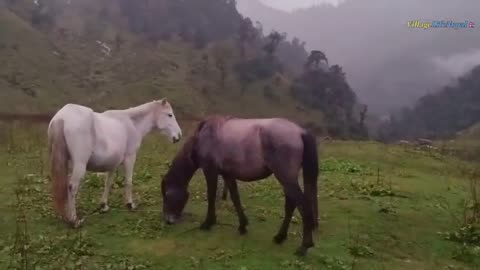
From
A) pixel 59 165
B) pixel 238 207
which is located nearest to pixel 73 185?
pixel 59 165

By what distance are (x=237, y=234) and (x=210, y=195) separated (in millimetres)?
901

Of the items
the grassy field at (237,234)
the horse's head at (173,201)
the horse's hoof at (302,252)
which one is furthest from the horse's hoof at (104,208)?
the horse's hoof at (302,252)

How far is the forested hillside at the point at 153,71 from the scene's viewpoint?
99750mm

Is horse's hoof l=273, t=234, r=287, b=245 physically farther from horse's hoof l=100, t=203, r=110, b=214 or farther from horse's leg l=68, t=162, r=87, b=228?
horse's hoof l=100, t=203, r=110, b=214

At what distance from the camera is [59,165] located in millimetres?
9180

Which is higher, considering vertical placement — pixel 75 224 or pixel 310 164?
pixel 310 164

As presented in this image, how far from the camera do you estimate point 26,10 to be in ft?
474

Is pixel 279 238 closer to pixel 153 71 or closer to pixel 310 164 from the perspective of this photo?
pixel 310 164

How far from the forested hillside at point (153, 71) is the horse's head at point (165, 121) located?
72826 mm

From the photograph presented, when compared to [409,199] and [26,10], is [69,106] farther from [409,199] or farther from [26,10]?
[26,10]

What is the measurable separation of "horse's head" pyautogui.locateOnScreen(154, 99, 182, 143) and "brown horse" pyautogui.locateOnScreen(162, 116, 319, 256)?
5.03 ft

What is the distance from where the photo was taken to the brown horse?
8.57 m

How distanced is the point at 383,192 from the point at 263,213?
4.10 meters

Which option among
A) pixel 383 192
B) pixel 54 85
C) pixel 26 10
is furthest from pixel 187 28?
pixel 383 192
